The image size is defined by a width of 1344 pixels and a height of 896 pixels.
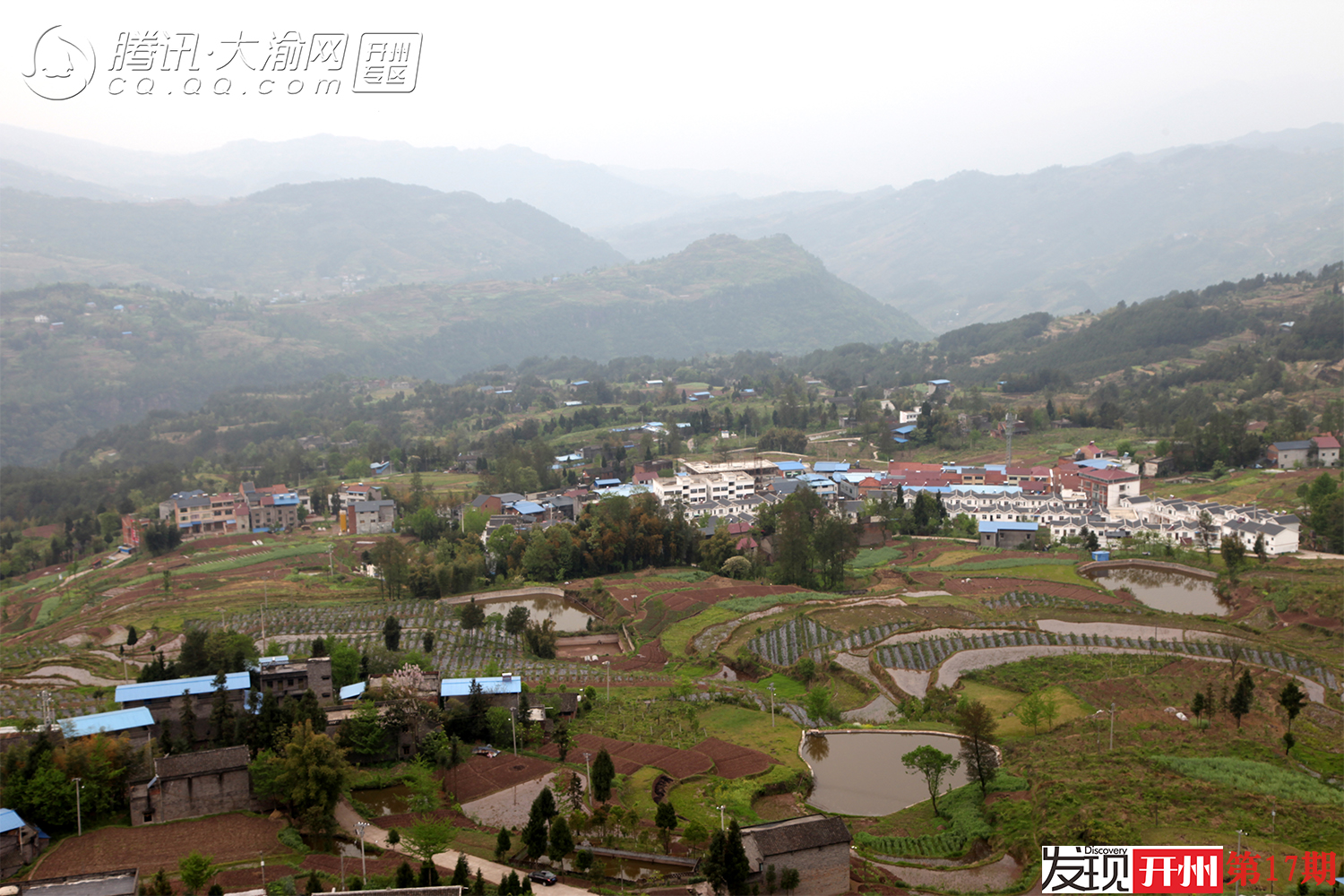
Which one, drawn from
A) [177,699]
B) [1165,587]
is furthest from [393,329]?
[177,699]

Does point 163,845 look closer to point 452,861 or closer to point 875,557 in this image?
point 452,861

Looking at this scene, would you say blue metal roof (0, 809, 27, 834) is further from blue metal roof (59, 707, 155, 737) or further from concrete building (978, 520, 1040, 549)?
concrete building (978, 520, 1040, 549)

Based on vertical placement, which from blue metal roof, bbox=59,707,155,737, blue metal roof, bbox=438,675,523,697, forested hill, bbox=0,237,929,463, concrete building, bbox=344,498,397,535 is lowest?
blue metal roof, bbox=438,675,523,697

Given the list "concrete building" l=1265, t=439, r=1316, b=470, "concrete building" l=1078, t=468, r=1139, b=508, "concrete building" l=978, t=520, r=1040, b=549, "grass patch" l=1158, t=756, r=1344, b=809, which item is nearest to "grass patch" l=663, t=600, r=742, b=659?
"grass patch" l=1158, t=756, r=1344, b=809

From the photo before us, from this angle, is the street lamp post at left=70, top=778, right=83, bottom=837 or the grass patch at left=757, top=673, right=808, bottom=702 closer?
the street lamp post at left=70, top=778, right=83, bottom=837

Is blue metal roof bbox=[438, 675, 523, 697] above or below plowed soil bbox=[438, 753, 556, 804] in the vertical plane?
above

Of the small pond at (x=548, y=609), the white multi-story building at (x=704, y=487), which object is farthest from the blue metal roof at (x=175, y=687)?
the white multi-story building at (x=704, y=487)

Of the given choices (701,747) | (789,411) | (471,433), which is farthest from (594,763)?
(471,433)

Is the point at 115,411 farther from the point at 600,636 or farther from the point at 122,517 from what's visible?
the point at 600,636
